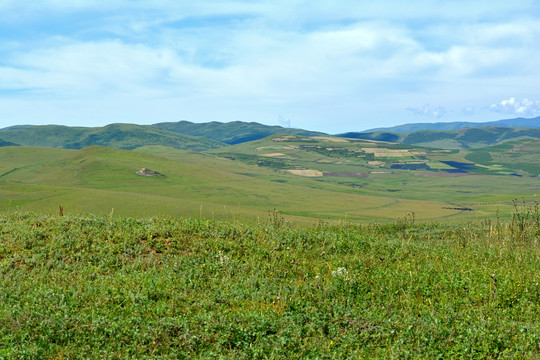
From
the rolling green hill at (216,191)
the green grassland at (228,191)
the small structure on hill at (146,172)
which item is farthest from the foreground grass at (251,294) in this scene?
the small structure on hill at (146,172)

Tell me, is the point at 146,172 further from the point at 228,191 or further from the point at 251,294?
the point at 251,294

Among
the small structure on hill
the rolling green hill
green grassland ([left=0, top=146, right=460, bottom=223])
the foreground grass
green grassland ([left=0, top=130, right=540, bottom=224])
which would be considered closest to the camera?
the foreground grass

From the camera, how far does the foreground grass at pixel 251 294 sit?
6.55 m

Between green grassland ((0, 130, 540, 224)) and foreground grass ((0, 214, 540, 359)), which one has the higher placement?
foreground grass ((0, 214, 540, 359))

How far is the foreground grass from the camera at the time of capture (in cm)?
655

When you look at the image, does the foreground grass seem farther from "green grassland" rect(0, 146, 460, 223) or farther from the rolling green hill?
"green grassland" rect(0, 146, 460, 223)

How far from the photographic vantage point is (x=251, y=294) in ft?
27.7

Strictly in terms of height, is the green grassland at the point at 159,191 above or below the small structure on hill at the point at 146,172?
below

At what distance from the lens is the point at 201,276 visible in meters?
9.61

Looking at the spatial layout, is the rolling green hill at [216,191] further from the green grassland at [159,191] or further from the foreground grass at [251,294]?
the foreground grass at [251,294]

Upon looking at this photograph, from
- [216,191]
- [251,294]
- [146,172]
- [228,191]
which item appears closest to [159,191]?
[216,191]

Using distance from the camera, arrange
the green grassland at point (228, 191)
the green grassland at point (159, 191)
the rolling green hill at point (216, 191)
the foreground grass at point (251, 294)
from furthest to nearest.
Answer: the green grassland at point (159, 191) < the rolling green hill at point (216, 191) < the green grassland at point (228, 191) < the foreground grass at point (251, 294)

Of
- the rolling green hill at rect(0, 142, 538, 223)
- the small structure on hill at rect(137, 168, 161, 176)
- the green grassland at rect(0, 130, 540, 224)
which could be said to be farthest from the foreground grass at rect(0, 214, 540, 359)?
the small structure on hill at rect(137, 168, 161, 176)

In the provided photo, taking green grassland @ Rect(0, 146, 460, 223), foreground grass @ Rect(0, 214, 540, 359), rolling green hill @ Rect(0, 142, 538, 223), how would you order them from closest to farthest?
foreground grass @ Rect(0, 214, 540, 359) → rolling green hill @ Rect(0, 142, 538, 223) → green grassland @ Rect(0, 146, 460, 223)
